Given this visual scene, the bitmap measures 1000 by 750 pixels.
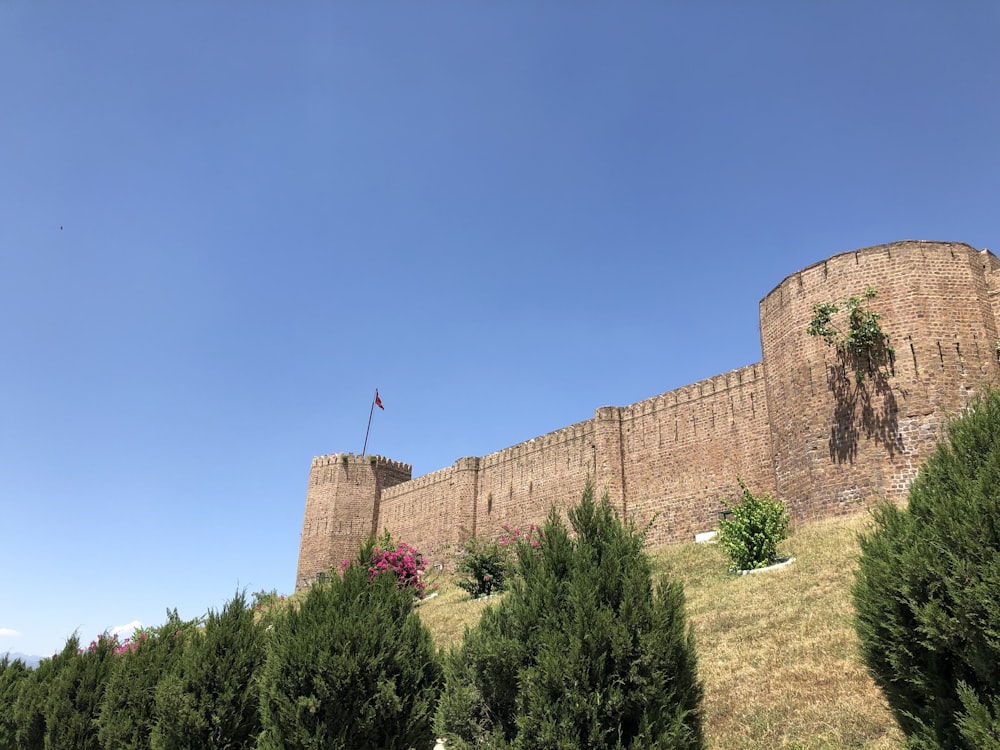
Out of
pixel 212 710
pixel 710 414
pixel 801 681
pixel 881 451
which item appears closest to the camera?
pixel 212 710

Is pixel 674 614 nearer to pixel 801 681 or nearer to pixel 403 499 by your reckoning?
pixel 801 681

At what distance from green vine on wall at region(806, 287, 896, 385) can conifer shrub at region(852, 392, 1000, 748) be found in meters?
12.3

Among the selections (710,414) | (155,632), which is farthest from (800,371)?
(155,632)

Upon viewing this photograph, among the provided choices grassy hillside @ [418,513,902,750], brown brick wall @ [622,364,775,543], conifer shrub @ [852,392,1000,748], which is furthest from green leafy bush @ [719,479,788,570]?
conifer shrub @ [852,392,1000,748]

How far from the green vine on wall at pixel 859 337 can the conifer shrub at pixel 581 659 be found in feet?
44.4

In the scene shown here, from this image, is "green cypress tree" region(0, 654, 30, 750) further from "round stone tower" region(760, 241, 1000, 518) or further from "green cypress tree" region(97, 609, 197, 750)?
"round stone tower" region(760, 241, 1000, 518)

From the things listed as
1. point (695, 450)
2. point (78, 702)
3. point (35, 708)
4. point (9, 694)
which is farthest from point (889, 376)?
point (9, 694)

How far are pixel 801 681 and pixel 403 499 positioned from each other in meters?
34.6

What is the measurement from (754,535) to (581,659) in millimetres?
11748

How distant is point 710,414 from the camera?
1000 inches

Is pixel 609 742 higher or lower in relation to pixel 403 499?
lower

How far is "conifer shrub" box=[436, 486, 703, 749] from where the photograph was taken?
5.78 meters

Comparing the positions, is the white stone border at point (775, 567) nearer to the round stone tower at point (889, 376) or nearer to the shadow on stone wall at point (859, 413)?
the round stone tower at point (889, 376)

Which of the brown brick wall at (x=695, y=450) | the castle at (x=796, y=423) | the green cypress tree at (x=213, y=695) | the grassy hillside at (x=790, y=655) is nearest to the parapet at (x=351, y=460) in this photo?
the castle at (x=796, y=423)
